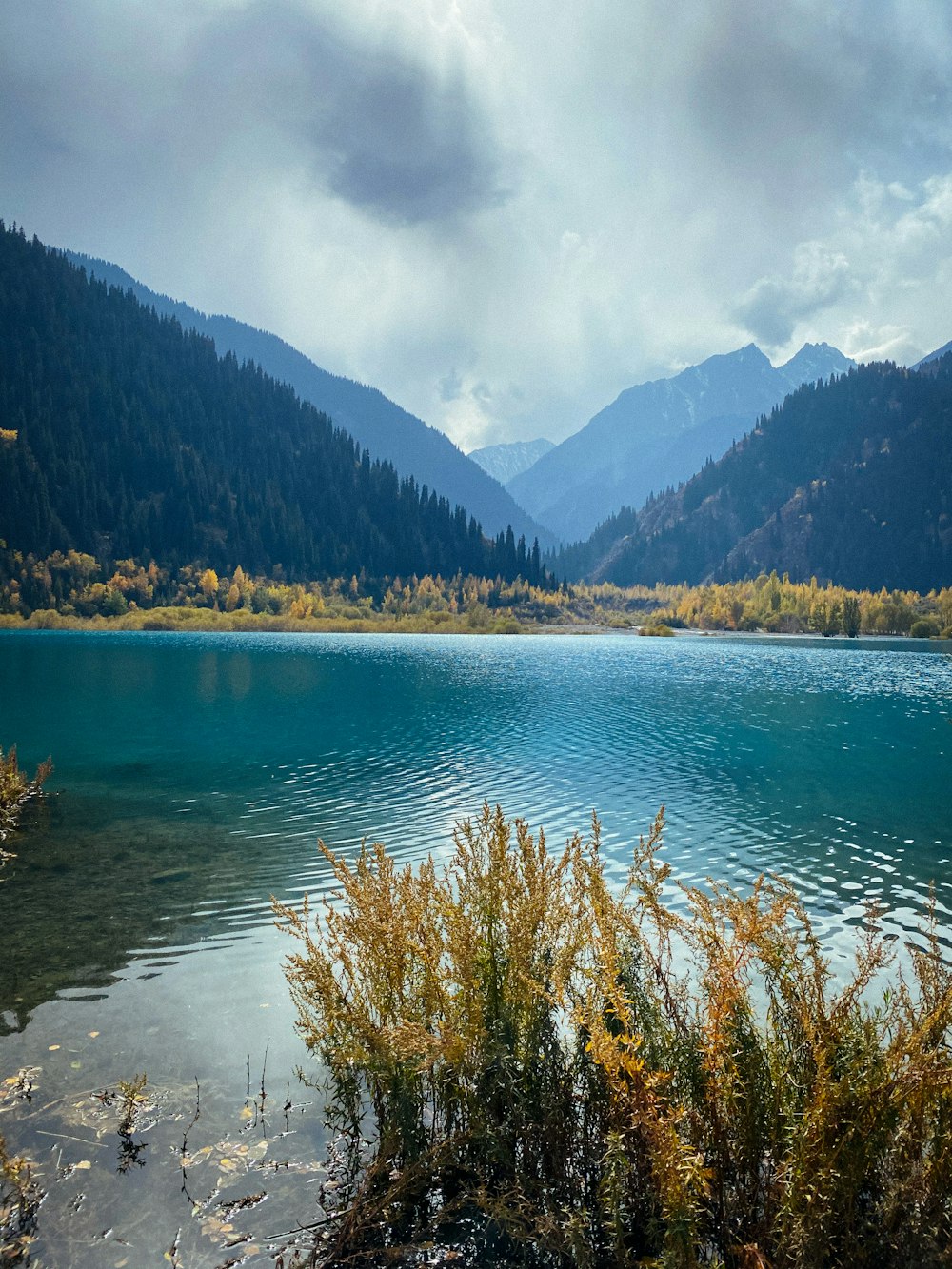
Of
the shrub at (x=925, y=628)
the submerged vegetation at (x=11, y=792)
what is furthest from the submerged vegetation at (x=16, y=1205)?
the shrub at (x=925, y=628)

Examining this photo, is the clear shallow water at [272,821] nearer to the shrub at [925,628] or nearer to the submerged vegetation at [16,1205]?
the submerged vegetation at [16,1205]

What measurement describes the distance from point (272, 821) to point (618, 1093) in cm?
1577

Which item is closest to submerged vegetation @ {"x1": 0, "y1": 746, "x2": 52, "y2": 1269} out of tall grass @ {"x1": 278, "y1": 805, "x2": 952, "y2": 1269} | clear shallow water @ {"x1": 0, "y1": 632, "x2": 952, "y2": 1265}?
clear shallow water @ {"x1": 0, "y1": 632, "x2": 952, "y2": 1265}

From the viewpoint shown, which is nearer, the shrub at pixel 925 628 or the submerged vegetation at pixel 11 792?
the submerged vegetation at pixel 11 792

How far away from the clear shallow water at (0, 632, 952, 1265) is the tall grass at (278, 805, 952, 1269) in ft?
4.69

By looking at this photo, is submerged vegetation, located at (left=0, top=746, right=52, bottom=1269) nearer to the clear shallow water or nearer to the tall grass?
the clear shallow water

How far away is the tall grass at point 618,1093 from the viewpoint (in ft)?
12.9

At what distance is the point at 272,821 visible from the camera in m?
18.3

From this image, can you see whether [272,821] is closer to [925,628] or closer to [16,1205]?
[16,1205]

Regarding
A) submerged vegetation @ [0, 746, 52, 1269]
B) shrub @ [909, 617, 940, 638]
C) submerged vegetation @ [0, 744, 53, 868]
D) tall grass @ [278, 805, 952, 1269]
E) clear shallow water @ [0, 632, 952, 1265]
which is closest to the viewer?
tall grass @ [278, 805, 952, 1269]

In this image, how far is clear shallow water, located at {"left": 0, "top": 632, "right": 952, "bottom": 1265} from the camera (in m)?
7.62

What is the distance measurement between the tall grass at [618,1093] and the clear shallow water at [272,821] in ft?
4.69

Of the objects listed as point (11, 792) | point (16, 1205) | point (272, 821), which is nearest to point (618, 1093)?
point (16, 1205)

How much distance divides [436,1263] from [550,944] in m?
2.28
